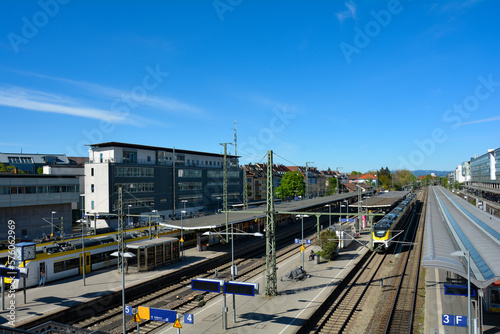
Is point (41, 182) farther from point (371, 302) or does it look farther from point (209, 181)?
point (371, 302)

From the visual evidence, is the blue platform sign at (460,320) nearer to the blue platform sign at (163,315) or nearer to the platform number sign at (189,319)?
the platform number sign at (189,319)

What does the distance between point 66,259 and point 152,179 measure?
99.1 feet

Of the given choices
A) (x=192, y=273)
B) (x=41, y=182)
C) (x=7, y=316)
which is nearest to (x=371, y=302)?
(x=192, y=273)

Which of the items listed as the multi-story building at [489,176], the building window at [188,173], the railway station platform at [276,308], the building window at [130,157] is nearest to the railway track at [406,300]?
the railway station platform at [276,308]

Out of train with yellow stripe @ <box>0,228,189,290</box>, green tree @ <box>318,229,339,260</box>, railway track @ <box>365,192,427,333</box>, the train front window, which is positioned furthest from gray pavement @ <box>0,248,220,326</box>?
the train front window

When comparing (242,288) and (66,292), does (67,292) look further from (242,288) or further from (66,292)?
(242,288)

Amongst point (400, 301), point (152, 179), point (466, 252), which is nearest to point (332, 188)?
point (152, 179)

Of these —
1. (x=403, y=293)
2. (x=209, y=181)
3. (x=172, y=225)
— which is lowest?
(x=403, y=293)

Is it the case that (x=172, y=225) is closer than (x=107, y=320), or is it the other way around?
(x=107, y=320)

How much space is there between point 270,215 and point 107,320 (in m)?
11.3

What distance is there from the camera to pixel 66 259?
26547mm

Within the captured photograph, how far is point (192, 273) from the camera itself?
97.4ft

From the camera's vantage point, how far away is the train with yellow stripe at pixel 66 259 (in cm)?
2433

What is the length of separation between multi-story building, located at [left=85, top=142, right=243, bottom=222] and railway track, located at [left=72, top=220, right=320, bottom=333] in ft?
76.2
